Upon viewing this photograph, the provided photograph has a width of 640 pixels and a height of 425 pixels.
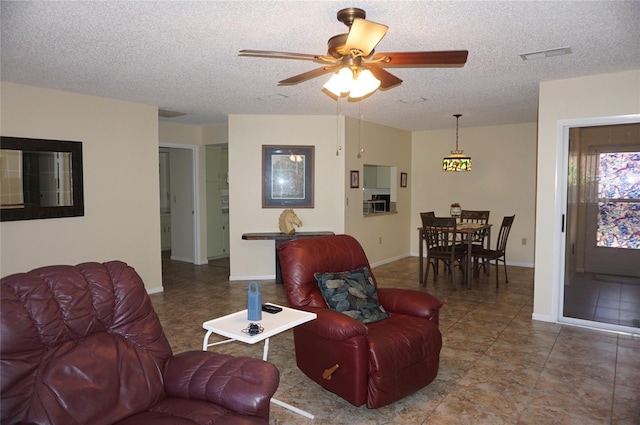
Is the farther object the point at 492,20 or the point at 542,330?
the point at 542,330

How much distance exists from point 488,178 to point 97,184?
6102mm

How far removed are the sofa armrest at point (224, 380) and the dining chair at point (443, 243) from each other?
4262mm

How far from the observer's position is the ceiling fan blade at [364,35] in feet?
6.70

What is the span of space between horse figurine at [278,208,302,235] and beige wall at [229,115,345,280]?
22 centimetres

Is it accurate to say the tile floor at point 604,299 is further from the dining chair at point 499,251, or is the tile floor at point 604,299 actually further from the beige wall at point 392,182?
the beige wall at point 392,182

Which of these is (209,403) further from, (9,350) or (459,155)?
(459,155)

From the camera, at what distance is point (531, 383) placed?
3029 millimetres

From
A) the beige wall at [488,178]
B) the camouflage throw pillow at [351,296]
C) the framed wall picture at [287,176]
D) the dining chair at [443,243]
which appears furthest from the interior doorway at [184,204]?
the camouflage throw pillow at [351,296]

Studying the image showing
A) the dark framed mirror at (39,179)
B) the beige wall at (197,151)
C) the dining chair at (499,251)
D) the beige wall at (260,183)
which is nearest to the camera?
the dark framed mirror at (39,179)

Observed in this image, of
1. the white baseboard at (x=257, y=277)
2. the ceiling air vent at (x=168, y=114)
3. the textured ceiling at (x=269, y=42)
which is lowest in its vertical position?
the white baseboard at (x=257, y=277)

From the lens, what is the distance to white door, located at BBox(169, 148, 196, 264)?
7.57 meters

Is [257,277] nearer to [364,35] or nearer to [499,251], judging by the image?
[499,251]

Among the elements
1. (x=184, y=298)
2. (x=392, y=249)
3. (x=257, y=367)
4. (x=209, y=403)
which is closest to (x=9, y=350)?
(x=209, y=403)

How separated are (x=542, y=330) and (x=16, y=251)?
5.17 meters
